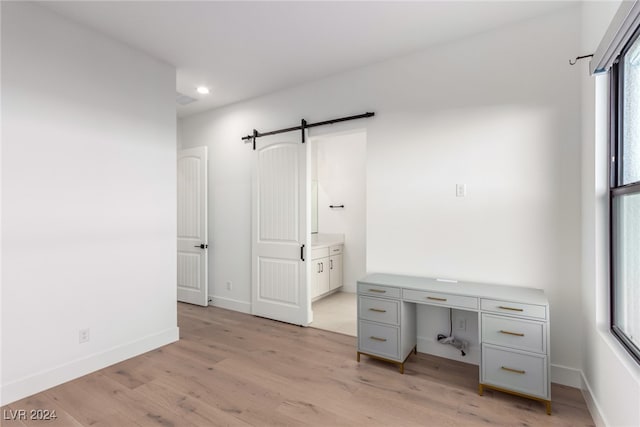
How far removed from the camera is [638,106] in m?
1.64

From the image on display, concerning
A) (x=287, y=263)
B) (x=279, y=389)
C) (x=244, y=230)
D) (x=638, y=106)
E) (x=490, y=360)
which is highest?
(x=638, y=106)

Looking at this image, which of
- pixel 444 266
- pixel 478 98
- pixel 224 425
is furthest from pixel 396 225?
pixel 224 425

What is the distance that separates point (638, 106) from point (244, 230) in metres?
3.81

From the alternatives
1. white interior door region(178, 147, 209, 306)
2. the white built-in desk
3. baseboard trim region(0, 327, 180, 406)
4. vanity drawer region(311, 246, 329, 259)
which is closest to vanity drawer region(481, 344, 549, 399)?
the white built-in desk

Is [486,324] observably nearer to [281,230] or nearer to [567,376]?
[567,376]

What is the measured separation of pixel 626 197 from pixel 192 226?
176 inches

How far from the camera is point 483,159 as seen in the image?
272 cm

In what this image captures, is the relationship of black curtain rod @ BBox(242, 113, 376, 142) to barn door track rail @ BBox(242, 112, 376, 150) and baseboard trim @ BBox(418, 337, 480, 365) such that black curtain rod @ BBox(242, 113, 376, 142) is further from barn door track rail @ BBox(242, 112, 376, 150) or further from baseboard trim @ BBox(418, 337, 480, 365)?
baseboard trim @ BBox(418, 337, 480, 365)

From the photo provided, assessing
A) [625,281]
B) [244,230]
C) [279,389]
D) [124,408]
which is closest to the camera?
[625,281]

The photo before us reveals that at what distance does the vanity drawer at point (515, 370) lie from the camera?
6.94ft

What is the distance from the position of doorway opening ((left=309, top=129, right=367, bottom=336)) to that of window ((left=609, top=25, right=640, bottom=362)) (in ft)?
10.4

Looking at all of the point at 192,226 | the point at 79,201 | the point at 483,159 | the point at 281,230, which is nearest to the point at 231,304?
the point at 192,226

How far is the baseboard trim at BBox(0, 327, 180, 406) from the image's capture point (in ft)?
7.27

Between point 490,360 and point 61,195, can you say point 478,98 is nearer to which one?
point 490,360
